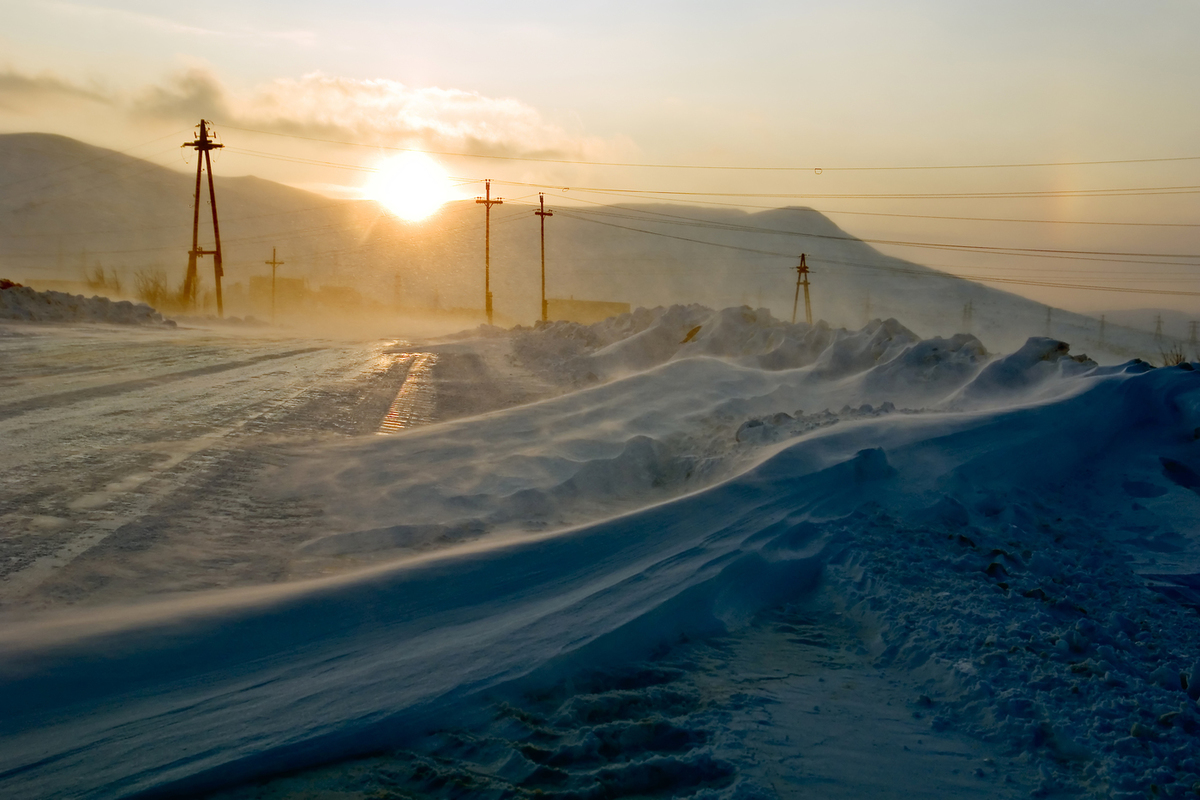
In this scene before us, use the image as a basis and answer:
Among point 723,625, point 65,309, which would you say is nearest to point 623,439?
point 723,625

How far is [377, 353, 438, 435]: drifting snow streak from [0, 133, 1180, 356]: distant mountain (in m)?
79.8

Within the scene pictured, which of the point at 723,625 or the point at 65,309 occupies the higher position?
the point at 65,309

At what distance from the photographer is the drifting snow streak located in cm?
857

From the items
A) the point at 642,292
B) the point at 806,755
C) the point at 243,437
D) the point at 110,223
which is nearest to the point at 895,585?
the point at 806,755

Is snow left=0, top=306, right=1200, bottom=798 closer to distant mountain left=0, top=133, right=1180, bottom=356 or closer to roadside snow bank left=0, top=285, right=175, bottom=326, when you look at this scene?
roadside snow bank left=0, top=285, right=175, bottom=326

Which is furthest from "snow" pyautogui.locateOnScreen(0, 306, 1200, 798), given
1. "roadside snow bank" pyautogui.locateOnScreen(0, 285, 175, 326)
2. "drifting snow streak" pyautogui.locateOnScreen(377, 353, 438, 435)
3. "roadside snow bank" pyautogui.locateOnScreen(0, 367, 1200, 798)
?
"roadside snow bank" pyautogui.locateOnScreen(0, 285, 175, 326)

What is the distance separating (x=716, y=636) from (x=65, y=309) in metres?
26.6

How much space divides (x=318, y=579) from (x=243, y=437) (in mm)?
3956

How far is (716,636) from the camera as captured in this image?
3629 mm

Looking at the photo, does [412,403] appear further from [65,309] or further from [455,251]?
[455,251]

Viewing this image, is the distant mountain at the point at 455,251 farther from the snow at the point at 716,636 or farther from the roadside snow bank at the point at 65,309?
the snow at the point at 716,636

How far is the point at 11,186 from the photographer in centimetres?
12825

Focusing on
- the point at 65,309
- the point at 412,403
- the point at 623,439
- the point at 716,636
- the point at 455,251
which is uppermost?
the point at 455,251

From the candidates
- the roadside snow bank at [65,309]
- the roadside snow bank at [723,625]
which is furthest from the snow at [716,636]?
the roadside snow bank at [65,309]
